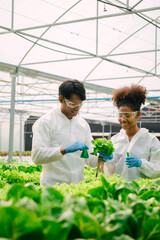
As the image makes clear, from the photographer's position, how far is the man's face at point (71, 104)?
3158 mm

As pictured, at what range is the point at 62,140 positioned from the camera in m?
3.31

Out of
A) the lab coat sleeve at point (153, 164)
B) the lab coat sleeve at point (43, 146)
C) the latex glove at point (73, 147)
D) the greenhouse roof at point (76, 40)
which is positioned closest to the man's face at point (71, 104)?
the lab coat sleeve at point (43, 146)

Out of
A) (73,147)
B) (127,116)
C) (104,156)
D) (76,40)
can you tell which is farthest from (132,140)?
(76,40)

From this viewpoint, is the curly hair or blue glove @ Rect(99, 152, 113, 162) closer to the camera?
blue glove @ Rect(99, 152, 113, 162)

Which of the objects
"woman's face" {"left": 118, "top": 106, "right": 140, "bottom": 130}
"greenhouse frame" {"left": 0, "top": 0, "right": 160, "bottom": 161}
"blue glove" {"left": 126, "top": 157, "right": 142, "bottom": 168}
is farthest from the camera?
"greenhouse frame" {"left": 0, "top": 0, "right": 160, "bottom": 161}

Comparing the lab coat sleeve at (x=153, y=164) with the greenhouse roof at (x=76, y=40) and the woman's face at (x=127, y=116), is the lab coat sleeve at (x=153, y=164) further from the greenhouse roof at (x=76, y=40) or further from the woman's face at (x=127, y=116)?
the greenhouse roof at (x=76, y=40)

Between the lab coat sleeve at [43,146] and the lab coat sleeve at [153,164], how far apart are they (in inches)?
32.8

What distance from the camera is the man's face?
316 centimetres

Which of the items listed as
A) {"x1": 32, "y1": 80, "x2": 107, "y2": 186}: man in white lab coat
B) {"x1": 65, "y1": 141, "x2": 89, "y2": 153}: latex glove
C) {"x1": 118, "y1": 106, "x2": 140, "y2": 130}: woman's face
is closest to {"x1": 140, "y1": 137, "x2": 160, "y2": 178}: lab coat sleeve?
{"x1": 118, "y1": 106, "x2": 140, "y2": 130}: woman's face

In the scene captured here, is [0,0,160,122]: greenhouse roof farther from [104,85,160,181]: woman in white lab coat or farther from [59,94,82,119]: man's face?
[59,94,82,119]: man's face

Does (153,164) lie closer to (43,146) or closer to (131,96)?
(131,96)

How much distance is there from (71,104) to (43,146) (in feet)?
1.70

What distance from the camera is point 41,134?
3.12 m

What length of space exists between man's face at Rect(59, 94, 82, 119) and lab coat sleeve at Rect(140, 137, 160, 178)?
87 centimetres
